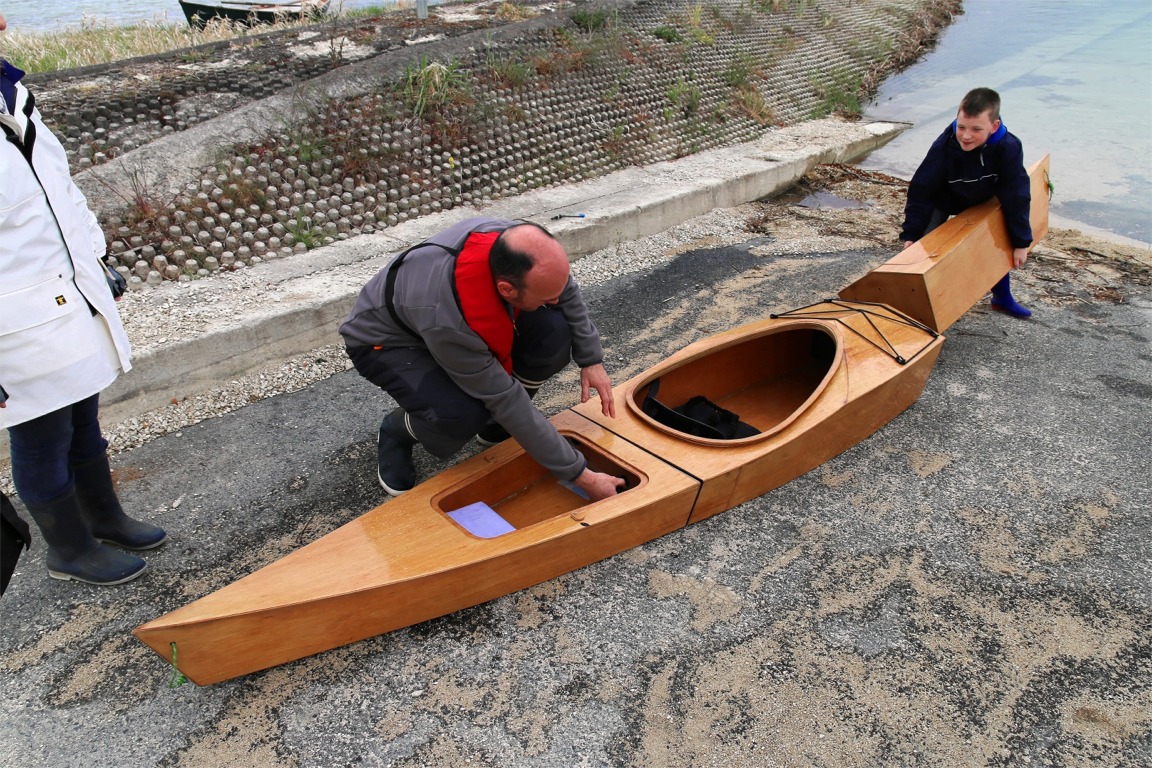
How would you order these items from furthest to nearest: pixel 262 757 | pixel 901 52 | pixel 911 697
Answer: pixel 901 52 → pixel 911 697 → pixel 262 757

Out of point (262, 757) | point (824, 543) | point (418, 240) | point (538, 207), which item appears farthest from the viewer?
point (538, 207)

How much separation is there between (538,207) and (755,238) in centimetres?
190

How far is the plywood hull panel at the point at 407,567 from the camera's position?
7.64 feet

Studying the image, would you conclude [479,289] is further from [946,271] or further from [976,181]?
[976,181]

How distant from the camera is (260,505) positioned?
334cm

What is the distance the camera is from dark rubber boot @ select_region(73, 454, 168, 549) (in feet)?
9.36

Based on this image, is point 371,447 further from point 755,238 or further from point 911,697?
point 755,238

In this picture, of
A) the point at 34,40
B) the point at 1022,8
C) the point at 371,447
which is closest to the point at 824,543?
the point at 371,447

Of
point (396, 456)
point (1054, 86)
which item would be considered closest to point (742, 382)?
point (396, 456)

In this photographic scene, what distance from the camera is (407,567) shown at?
2.55 m

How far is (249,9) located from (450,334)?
12.2m

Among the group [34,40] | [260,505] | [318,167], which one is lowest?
[260,505]

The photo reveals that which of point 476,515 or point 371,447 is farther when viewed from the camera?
point 371,447

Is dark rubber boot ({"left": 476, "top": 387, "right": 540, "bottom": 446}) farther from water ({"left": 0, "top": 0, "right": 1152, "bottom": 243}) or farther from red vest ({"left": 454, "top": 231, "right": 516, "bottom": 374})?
water ({"left": 0, "top": 0, "right": 1152, "bottom": 243})
